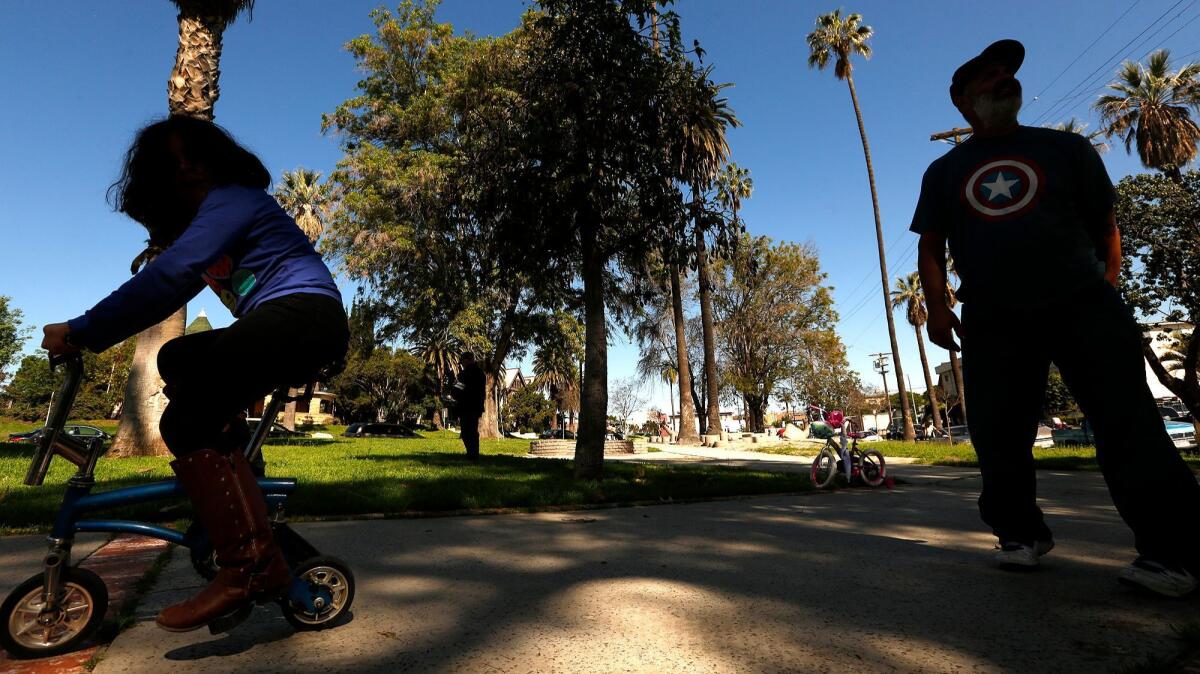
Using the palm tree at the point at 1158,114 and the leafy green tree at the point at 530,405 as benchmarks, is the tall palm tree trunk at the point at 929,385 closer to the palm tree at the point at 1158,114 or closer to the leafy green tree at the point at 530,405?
the palm tree at the point at 1158,114

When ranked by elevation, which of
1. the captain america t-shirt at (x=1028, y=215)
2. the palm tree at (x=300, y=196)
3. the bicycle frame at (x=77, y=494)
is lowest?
the bicycle frame at (x=77, y=494)

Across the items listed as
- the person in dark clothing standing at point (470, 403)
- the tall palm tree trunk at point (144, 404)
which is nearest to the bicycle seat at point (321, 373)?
the person in dark clothing standing at point (470, 403)

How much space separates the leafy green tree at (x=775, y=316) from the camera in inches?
1443

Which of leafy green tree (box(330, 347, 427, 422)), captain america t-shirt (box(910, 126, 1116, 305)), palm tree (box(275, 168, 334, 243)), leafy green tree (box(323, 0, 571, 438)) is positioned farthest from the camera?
leafy green tree (box(330, 347, 427, 422))

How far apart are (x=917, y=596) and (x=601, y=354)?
560 centimetres

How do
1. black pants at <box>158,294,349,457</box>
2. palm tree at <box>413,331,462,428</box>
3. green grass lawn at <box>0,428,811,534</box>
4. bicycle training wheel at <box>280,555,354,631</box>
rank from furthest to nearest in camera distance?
1. palm tree at <box>413,331,462,428</box>
2. green grass lawn at <box>0,428,811,534</box>
3. bicycle training wheel at <box>280,555,354,631</box>
4. black pants at <box>158,294,349,457</box>

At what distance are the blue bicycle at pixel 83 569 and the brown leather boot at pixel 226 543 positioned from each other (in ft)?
0.31

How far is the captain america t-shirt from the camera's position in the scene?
7.89 ft

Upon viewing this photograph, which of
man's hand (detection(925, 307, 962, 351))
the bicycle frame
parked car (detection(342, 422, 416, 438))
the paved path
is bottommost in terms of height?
the paved path

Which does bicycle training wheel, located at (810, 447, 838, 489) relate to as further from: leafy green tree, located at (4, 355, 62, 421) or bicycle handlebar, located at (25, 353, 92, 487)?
leafy green tree, located at (4, 355, 62, 421)

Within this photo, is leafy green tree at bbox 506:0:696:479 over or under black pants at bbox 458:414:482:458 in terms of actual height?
over

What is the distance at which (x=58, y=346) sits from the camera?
65.1 inches

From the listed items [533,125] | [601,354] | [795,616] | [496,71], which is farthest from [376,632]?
[496,71]

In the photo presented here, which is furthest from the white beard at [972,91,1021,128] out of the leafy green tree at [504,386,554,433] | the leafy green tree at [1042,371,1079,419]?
the leafy green tree at [504,386,554,433]
